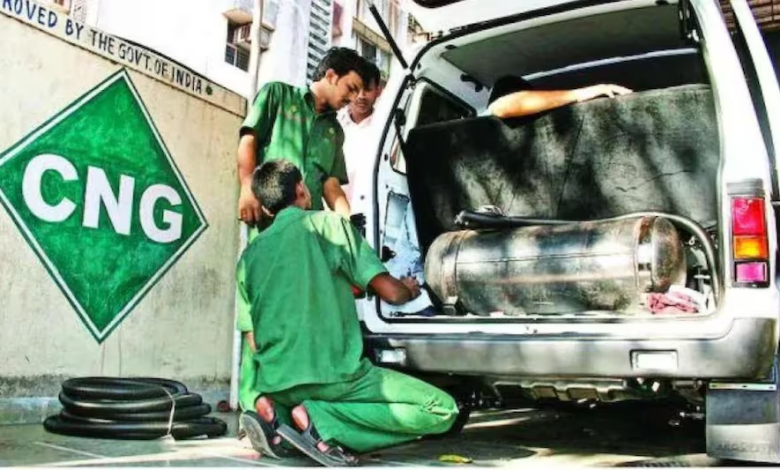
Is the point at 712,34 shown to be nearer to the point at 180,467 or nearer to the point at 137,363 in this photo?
the point at 180,467

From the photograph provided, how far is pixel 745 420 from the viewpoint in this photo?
2.72m

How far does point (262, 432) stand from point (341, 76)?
192 centimetres

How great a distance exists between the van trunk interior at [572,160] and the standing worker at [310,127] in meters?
0.43

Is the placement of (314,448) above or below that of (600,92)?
below

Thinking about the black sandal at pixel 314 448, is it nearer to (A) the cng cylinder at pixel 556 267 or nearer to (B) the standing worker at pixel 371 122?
(A) the cng cylinder at pixel 556 267

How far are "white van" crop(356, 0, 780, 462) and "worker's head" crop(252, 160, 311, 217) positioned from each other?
54cm

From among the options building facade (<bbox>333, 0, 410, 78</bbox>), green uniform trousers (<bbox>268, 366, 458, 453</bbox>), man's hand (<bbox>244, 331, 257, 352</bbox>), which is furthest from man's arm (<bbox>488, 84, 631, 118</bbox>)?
building facade (<bbox>333, 0, 410, 78</bbox>)

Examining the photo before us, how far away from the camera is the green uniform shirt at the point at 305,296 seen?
9.86 ft

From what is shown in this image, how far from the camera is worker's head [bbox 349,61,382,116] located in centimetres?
401

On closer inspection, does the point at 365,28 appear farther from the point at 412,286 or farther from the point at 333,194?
the point at 412,286

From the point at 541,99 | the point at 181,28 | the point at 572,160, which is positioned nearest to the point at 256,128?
the point at 541,99

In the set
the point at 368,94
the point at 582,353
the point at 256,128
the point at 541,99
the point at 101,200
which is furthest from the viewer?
the point at 101,200

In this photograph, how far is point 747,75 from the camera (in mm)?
3539

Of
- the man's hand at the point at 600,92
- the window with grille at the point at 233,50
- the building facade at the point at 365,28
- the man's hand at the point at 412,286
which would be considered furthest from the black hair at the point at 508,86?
the window with grille at the point at 233,50
